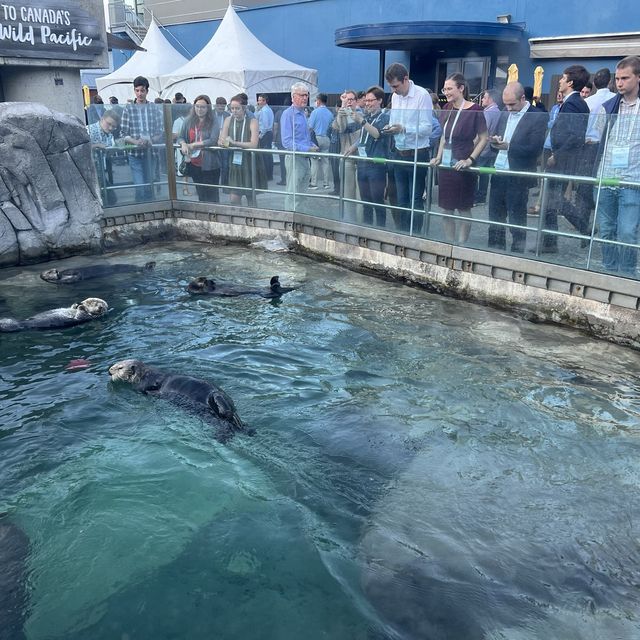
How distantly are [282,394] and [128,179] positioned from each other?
7872 mm

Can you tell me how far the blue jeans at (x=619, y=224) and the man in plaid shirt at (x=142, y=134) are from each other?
8.64m

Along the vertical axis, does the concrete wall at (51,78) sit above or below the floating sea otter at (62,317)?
above

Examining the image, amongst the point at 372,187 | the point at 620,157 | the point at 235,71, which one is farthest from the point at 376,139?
the point at 235,71

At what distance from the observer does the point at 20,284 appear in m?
10.5

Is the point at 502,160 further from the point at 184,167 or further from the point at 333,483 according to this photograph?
the point at 184,167

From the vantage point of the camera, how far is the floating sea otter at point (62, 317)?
8.46 metres

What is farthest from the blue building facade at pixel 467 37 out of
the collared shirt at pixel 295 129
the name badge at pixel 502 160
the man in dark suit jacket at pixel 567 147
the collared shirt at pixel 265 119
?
Answer: the name badge at pixel 502 160

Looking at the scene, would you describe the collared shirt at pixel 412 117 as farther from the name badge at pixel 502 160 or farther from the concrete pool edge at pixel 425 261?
the concrete pool edge at pixel 425 261

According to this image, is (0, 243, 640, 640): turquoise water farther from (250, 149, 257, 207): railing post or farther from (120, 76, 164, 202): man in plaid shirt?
(120, 76, 164, 202): man in plaid shirt

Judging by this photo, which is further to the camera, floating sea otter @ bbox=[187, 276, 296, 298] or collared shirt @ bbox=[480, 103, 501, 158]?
floating sea otter @ bbox=[187, 276, 296, 298]

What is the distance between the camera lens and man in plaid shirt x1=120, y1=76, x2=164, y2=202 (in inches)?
497

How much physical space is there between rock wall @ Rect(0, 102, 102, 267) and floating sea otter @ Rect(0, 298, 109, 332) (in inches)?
111

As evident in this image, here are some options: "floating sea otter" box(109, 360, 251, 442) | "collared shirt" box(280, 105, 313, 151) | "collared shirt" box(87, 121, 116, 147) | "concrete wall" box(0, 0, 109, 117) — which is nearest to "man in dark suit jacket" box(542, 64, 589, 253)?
"collared shirt" box(280, 105, 313, 151)

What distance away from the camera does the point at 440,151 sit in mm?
9328
